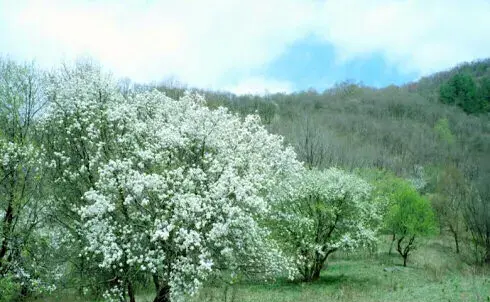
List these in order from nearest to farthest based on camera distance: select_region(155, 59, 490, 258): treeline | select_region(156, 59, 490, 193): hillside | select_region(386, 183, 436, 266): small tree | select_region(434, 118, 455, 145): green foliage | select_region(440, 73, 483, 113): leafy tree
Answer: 1. select_region(386, 183, 436, 266): small tree
2. select_region(155, 59, 490, 258): treeline
3. select_region(156, 59, 490, 193): hillside
4. select_region(434, 118, 455, 145): green foliage
5. select_region(440, 73, 483, 113): leafy tree

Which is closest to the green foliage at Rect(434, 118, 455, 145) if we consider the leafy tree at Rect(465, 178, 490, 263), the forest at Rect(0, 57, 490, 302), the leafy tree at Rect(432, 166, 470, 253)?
the leafy tree at Rect(432, 166, 470, 253)

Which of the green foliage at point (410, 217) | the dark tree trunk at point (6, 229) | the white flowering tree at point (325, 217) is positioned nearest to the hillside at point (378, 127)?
the green foliage at point (410, 217)

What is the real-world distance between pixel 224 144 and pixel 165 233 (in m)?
6.20

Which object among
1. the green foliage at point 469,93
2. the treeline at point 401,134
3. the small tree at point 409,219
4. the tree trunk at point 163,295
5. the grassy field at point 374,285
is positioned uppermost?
the green foliage at point 469,93

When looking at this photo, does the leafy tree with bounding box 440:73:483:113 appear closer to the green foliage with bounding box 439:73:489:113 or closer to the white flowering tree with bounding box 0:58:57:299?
the green foliage with bounding box 439:73:489:113

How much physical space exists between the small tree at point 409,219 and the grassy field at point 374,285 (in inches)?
100

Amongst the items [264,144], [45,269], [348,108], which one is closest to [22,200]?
[45,269]

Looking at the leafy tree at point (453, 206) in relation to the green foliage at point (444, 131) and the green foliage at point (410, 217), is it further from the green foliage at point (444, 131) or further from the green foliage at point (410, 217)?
the green foliage at point (444, 131)

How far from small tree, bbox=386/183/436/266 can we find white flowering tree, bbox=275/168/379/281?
10.6m

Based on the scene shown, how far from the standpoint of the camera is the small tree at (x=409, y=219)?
4047 centimetres

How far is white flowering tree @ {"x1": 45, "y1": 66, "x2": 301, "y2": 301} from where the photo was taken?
15.2 meters

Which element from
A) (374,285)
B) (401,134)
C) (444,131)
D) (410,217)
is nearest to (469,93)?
(444,131)

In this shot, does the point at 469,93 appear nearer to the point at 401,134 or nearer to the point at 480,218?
the point at 401,134

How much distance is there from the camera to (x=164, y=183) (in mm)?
15898
